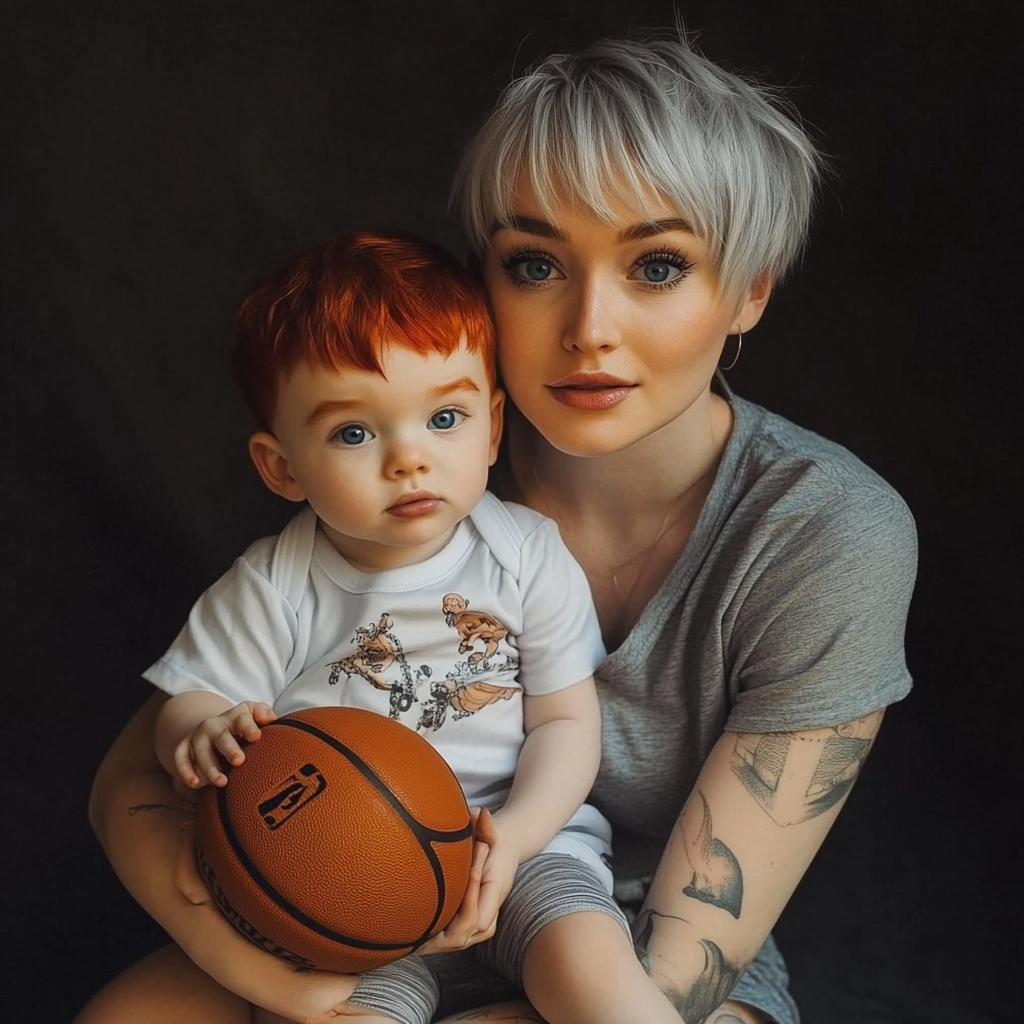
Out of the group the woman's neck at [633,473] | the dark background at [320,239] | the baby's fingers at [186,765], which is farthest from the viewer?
the dark background at [320,239]

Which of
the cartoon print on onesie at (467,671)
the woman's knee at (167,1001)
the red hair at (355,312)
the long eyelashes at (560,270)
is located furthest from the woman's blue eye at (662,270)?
the woman's knee at (167,1001)

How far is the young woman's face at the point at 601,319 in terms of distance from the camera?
1909 mm

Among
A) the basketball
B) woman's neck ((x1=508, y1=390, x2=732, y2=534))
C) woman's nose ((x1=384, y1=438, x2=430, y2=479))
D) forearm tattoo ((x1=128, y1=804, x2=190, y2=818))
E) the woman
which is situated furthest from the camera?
woman's neck ((x1=508, y1=390, x2=732, y2=534))

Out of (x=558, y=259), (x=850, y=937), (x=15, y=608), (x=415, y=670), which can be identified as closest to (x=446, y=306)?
(x=558, y=259)

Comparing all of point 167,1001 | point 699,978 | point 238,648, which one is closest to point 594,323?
point 238,648

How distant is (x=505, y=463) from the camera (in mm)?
2365

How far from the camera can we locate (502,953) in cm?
185

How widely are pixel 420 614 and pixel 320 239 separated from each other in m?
1.24

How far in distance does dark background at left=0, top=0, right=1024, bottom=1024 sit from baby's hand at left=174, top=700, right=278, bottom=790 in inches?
46.0

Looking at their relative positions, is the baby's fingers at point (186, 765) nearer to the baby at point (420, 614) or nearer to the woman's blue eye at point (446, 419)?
the baby at point (420, 614)

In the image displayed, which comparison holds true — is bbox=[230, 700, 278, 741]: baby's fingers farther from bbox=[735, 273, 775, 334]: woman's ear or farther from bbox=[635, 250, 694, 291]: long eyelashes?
bbox=[735, 273, 775, 334]: woman's ear

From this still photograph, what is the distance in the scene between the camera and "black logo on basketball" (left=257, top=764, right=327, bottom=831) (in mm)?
1602

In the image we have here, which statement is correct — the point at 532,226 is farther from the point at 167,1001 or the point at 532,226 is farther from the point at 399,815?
the point at 167,1001

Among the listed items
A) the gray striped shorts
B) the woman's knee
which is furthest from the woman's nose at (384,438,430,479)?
the woman's knee
